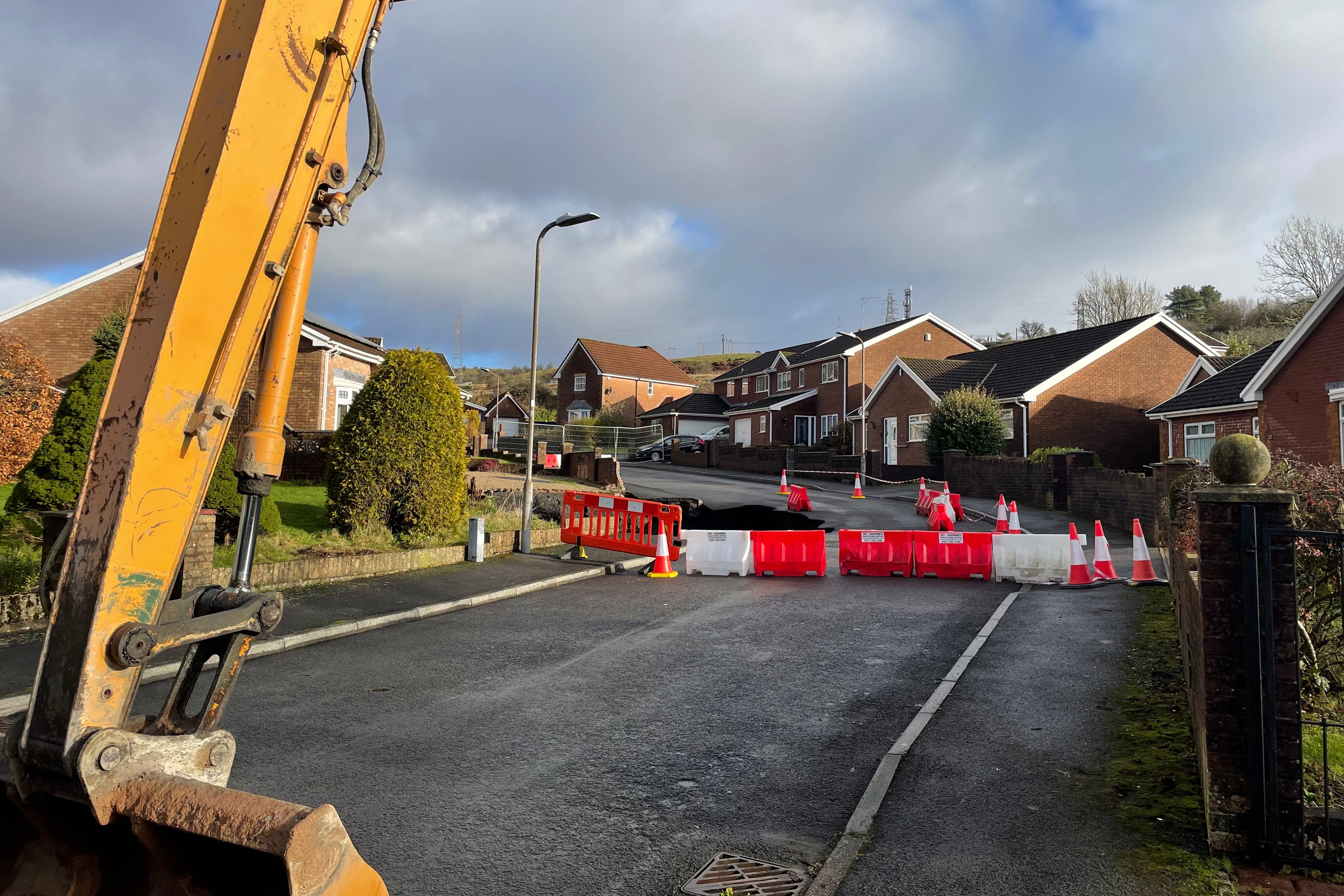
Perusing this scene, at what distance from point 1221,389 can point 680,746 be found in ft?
97.9

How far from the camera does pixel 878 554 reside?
46.4 feet

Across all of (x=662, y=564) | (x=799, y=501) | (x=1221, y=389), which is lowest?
(x=662, y=564)

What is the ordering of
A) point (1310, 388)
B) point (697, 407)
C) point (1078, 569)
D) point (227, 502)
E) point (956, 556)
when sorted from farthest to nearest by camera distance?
point (697, 407), point (1310, 388), point (956, 556), point (1078, 569), point (227, 502)

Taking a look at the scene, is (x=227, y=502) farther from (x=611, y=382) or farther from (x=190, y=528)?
(x=611, y=382)

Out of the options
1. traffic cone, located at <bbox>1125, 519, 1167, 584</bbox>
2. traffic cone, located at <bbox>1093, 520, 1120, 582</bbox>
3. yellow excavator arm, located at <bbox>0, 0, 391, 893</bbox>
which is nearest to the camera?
yellow excavator arm, located at <bbox>0, 0, 391, 893</bbox>

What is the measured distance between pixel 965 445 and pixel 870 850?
101ft

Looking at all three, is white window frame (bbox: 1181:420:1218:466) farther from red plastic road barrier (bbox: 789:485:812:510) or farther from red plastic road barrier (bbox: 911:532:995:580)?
red plastic road barrier (bbox: 911:532:995:580)

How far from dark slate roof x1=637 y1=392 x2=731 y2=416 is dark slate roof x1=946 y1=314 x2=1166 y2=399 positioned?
26.9 m

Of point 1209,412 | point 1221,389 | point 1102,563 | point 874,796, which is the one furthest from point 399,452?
point 1221,389

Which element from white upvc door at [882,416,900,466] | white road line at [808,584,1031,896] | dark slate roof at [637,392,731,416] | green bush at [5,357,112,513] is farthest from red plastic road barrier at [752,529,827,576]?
dark slate roof at [637,392,731,416]

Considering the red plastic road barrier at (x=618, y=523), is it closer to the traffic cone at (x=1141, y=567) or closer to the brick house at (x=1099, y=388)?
the traffic cone at (x=1141, y=567)

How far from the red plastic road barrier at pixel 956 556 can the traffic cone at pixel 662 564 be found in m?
4.07

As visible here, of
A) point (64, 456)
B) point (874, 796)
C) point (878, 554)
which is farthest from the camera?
point (878, 554)

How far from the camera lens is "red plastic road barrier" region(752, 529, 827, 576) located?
14125 mm
